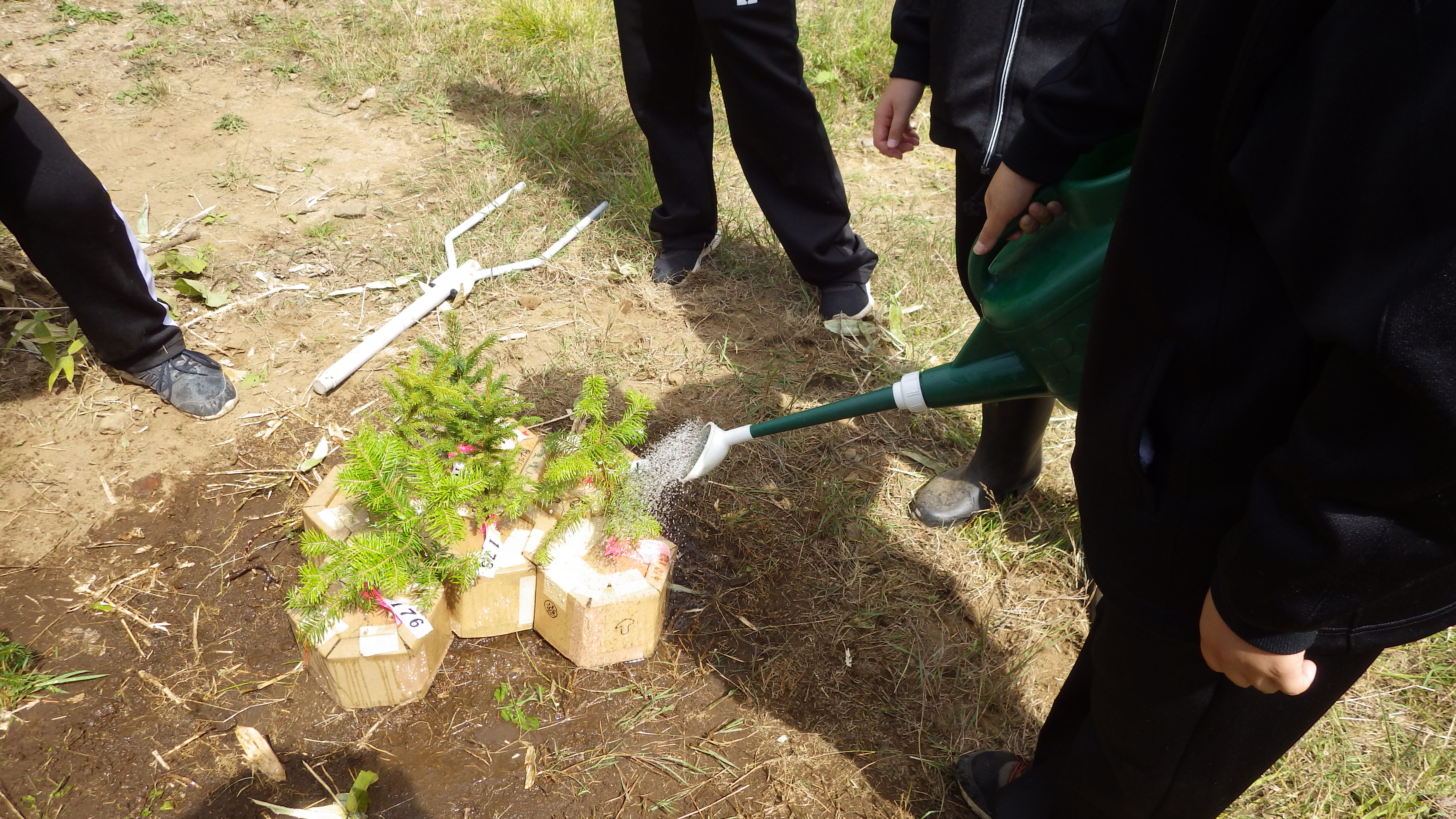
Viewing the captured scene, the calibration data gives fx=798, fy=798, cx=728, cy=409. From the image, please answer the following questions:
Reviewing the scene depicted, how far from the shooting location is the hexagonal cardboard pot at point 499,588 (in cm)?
189

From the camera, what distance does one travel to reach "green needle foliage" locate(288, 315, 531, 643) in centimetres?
171

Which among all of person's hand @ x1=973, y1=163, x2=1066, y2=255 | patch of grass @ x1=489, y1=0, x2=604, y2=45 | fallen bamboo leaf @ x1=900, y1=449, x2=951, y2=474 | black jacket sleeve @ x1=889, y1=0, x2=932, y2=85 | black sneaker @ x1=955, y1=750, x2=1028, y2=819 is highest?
black jacket sleeve @ x1=889, y1=0, x2=932, y2=85

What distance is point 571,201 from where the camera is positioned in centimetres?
367

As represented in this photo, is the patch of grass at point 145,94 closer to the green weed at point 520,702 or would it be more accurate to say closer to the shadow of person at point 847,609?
the shadow of person at point 847,609

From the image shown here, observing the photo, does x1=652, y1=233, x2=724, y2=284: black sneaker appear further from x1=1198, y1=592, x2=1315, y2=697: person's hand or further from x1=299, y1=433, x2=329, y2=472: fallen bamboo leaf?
x1=1198, y1=592, x2=1315, y2=697: person's hand

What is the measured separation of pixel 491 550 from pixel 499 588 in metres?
0.10

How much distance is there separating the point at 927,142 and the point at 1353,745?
3.57m

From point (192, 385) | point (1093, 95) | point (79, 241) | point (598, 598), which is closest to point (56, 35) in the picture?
point (79, 241)

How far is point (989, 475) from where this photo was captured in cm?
235

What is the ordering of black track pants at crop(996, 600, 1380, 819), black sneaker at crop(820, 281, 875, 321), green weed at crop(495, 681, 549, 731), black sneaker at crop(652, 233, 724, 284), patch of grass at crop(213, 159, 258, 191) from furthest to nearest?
patch of grass at crop(213, 159, 258, 191)
black sneaker at crop(652, 233, 724, 284)
black sneaker at crop(820, 281, 875, 321)
green weed at crop(495, 681, 549, 731)
black track pants at crop(996, 600, 1380, 819)

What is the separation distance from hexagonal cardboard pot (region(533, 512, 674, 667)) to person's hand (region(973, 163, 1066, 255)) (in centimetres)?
106

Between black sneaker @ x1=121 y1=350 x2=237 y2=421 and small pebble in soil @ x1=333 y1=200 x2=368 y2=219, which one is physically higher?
small pebble in soil @ x1=333 y1=200 x2=368 y2=219

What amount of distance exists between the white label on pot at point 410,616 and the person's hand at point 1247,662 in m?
1.51

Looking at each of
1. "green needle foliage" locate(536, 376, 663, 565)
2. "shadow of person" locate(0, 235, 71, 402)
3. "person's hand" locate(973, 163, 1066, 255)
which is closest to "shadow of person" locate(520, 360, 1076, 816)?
"green needle foliage" locate(536, 376, 663, 565)
